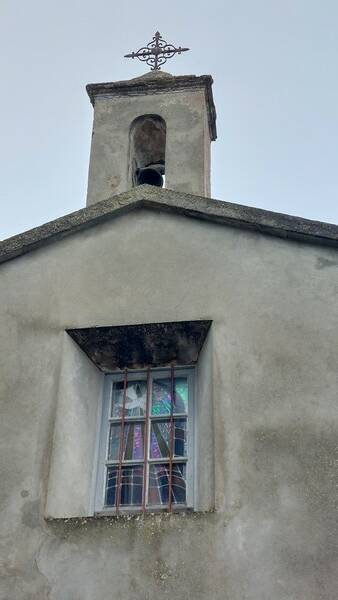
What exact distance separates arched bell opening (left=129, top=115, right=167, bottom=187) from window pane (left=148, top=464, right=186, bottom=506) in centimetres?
467

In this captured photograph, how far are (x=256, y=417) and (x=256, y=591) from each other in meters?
1.26

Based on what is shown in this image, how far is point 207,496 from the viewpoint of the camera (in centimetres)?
567

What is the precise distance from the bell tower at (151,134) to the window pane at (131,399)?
133 inches

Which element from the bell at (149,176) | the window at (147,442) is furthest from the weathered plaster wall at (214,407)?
the bell at (149,176)

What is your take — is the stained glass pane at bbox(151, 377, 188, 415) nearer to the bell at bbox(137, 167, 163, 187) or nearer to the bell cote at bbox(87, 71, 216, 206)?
the bell cote at bbox(87, 71, 216, 206)

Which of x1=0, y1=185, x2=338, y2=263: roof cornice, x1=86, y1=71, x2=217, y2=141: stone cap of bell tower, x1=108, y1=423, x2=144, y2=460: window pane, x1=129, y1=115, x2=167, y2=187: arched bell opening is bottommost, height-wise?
x1=108, y1=423, x2=144, y2=460: window pane

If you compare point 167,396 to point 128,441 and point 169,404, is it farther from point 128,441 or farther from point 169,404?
point 128,441

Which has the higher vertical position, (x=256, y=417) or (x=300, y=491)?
(x=256, y=417)

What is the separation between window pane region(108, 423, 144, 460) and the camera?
6.37 metres

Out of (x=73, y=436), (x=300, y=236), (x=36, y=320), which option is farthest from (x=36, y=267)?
(x=300, y=236)

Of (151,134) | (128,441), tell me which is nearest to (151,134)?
(151,134)

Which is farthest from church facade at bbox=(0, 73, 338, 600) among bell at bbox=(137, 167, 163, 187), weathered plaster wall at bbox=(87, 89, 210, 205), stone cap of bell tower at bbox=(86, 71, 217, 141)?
stone cap of bell tower at bbox=(86, 71, 217, 141)

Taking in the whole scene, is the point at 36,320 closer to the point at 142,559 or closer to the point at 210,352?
the point at 210,352

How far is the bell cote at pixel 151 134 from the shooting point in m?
9.62
